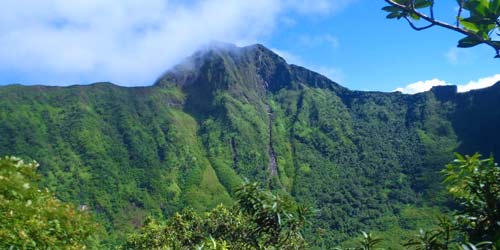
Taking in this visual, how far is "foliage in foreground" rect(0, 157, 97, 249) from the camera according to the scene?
1230 cm

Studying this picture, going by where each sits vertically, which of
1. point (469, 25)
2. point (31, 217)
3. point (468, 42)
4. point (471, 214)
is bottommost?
point (31, 217)

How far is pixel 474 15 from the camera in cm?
380

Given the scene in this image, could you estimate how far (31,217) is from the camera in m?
13.7

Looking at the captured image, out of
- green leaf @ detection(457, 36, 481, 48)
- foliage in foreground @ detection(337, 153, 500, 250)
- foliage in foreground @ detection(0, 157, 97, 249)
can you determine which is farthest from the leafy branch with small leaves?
foliage in foreground @ detection(0, 157, 97, 249)

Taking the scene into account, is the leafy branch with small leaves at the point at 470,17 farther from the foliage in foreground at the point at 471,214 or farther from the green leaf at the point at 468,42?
the foliage in foreground at the point at 471,214

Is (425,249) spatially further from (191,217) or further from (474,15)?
(191,217)

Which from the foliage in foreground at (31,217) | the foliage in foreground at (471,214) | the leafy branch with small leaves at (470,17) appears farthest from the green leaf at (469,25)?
the foliage in foreground at (31,217)

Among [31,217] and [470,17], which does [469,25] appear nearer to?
[470,17]

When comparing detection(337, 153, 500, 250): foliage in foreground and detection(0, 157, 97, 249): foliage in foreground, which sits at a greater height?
detection(337, 153, 500, 250): foliage in foreground

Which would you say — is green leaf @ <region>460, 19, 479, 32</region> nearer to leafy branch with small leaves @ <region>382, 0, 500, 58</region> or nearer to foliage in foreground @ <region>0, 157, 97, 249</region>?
leafy branch with small leaves @ <region>382, 0, 500, 58</region>

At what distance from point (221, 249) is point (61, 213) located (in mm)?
11507

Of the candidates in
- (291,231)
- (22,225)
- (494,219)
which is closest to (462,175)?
(494,219)

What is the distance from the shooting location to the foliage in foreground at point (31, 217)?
1230 centimetres

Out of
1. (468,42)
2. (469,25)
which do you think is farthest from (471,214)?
(469,25)
